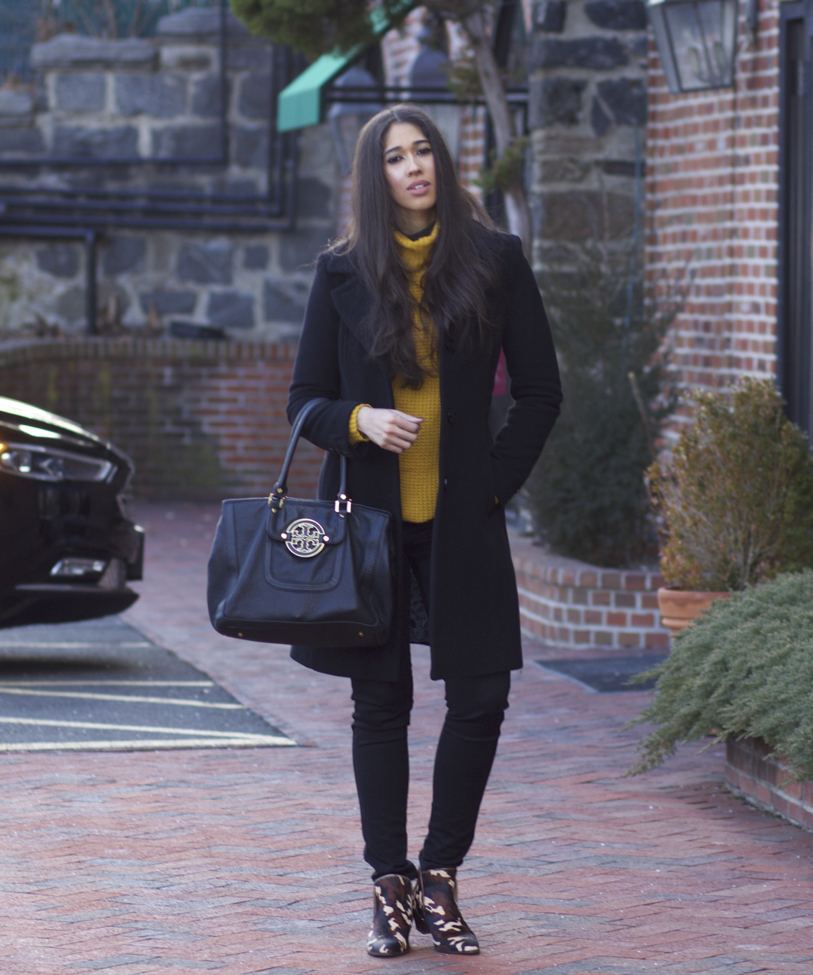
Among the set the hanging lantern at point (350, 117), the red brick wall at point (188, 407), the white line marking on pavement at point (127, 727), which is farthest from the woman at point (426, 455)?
the red brick wall at point (188, 407)

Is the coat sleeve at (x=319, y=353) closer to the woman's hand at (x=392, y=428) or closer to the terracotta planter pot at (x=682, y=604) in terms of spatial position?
the woman's hand at (x=392, y=428)

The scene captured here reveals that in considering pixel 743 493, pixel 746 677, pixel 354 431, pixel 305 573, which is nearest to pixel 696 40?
pixel 743 493

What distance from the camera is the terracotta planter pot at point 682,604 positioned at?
6027 mm

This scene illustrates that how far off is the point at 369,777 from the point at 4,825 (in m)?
1.53

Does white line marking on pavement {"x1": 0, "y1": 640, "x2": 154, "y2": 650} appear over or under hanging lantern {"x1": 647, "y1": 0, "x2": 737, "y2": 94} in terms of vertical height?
under

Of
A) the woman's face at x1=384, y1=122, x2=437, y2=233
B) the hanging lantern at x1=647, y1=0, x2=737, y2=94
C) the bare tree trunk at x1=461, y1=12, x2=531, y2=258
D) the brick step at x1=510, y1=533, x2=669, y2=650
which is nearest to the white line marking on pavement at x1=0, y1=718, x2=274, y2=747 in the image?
the brick step at x1=510, y1=533, x2=669, y2=650

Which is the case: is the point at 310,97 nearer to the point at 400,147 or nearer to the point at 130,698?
the point at 130,698

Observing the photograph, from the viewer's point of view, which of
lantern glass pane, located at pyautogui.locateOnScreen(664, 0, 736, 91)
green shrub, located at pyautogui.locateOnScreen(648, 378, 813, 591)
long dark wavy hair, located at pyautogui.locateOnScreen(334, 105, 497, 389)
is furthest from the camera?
lantern glass pane, located at pyautogui.locateOnScreen(664, 0, 736, 91)

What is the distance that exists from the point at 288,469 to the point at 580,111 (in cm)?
554

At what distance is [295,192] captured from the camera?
551 inches

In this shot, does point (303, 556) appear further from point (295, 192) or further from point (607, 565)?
point (295, 192)

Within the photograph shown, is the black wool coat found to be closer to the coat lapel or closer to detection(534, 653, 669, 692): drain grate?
the coat lapel

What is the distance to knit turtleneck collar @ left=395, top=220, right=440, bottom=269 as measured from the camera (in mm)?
3730

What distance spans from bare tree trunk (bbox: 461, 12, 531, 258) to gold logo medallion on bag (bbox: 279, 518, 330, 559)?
4.87 metres
